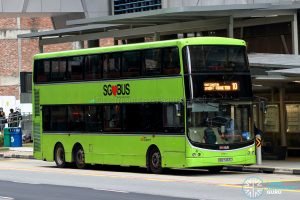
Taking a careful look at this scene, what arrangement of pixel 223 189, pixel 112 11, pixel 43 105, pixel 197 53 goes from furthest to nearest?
pixel 112 11 < pixel 43 105 < pixel 197 53 < pixel 223 189

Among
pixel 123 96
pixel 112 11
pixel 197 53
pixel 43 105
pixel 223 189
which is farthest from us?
pixel 112 11

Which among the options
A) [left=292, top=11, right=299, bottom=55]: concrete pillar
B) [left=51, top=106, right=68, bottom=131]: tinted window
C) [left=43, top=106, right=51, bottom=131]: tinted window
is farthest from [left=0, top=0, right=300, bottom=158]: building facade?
[left=51, top=106, right=68, bottom=131]: tinted window

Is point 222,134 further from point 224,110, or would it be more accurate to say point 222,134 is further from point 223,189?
point 223,189

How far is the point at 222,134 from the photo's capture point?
2844 cm

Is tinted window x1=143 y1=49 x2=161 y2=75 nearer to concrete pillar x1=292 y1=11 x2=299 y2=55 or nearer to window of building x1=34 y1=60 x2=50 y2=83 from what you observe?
window of building x1=34 y1=60 x2=50 y2=83

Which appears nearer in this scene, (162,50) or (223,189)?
(223,189)

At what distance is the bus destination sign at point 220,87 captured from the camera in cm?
2830

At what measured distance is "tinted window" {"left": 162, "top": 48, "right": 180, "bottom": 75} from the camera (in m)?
28.4

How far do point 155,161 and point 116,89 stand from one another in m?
2.98

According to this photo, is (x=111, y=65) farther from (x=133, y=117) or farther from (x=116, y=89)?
(x=133, y=117)

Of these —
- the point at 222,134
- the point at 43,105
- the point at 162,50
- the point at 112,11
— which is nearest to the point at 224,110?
the point at 222,134

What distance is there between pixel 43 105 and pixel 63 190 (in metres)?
11.9

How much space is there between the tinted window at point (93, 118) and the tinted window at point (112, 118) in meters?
0.32

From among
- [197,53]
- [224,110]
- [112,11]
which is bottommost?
[224,110]
